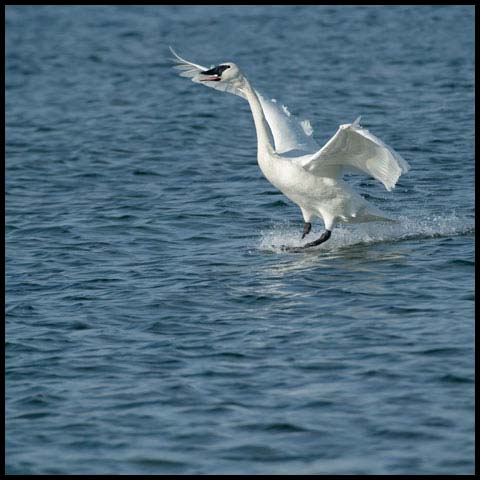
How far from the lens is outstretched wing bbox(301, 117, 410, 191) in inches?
529

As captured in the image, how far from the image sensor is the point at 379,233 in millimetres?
15547

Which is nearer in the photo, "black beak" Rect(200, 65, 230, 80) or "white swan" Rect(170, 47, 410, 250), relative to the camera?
"white swan" Rect(170, 47, 410, 250)

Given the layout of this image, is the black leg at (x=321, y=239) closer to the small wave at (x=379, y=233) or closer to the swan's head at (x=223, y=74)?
the small wave at (x=379, y=233)

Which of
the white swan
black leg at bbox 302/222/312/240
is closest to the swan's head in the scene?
the white swan

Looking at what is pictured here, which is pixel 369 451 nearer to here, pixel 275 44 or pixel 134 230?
pixel 134 230

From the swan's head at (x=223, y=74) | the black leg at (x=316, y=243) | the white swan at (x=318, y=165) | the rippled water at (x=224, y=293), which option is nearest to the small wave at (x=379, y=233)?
the rippled water at (x=224, y=293)

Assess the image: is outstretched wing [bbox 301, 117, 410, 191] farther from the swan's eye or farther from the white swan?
the swan's eye

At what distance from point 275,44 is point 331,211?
20.8 metres

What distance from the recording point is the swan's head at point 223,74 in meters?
15.1

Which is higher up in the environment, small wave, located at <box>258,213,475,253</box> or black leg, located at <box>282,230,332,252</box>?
small wave, located at <box>258,213,475,253</box>

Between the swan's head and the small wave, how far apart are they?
1.96 meters

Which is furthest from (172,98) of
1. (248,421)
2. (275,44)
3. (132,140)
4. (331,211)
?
(248,421)

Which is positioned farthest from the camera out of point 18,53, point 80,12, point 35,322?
point 80,12

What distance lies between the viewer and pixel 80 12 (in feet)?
145
